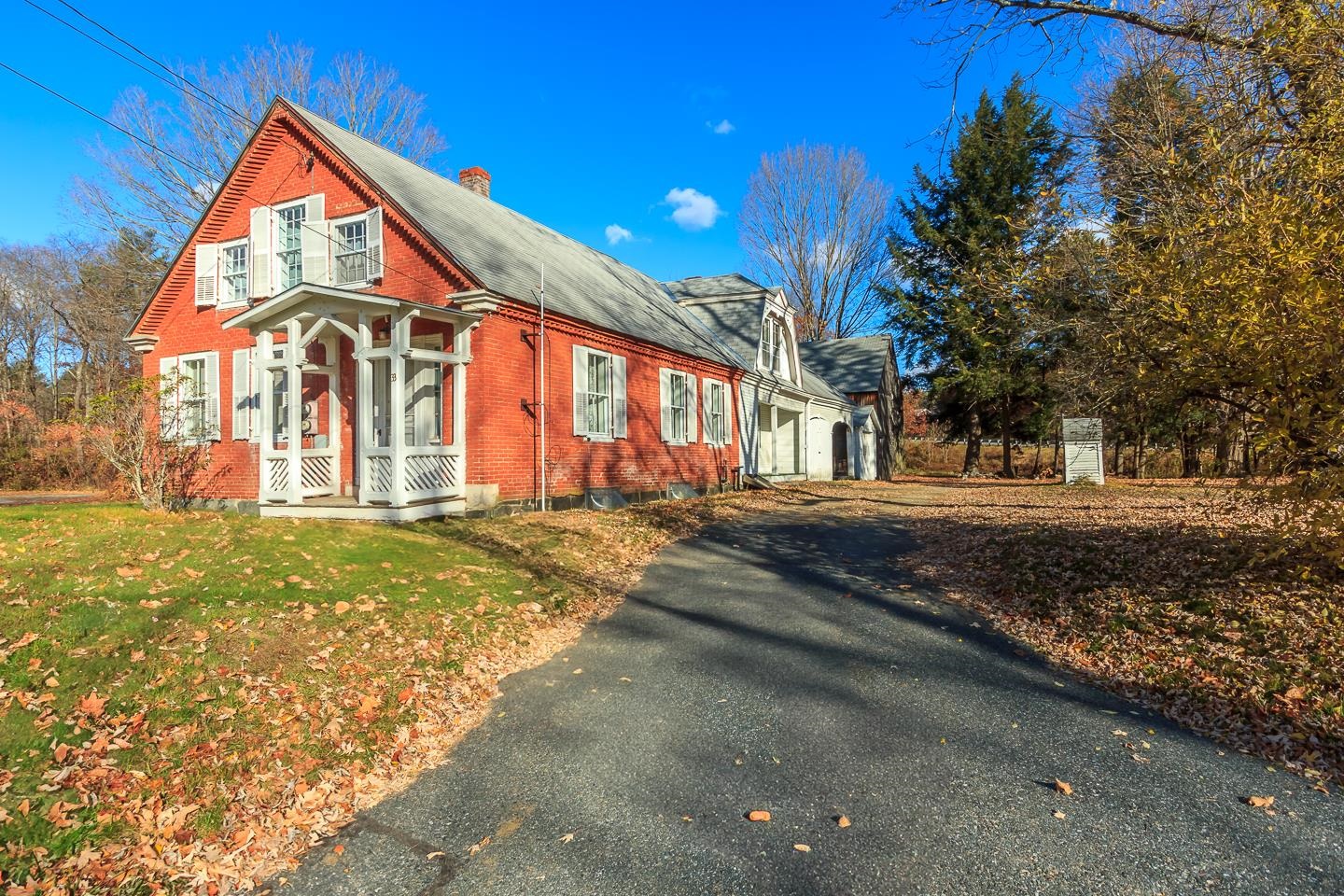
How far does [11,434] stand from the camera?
85.2 ft

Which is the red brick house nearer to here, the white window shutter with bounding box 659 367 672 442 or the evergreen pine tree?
the white window shutter with bounding box 659 367 672 442

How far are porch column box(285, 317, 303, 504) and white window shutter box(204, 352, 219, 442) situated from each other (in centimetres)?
419

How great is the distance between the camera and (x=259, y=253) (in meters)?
13.7

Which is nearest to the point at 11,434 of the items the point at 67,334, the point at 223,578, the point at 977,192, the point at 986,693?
the point at 67,334

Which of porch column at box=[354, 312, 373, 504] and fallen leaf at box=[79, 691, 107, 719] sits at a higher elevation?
porch column at box=[354, 312, 373, 504]

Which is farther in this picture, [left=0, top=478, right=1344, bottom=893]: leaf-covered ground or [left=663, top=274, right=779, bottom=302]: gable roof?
[left=663, top=274, right=779, bottom=302]: gable roof

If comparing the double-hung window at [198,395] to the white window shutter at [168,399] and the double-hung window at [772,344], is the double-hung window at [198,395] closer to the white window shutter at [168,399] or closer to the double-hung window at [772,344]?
the white window shutter at [168,399]

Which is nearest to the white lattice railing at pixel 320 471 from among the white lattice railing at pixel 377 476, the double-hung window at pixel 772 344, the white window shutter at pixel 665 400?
the white lattice railing at pixel 377 476

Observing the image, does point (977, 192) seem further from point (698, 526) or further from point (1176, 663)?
point (1176, 663)

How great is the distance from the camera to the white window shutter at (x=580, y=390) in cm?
1297

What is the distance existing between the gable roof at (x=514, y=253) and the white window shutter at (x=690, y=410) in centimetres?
76

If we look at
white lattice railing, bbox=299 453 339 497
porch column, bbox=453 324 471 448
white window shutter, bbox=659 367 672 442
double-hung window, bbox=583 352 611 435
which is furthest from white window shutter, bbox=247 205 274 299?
white window shutter, bbox=659 367 672 442

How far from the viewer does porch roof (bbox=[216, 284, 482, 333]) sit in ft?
32.9

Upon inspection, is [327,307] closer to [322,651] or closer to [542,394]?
[542,394]
